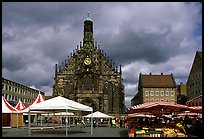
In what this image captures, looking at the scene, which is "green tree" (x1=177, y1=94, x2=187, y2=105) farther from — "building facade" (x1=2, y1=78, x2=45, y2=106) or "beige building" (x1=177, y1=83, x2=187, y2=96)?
"building facade" (x1=2, y1=78, x2=45, y2=106)

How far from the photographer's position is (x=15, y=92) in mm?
75062

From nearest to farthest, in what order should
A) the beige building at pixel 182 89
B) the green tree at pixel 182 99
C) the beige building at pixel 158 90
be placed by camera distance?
the beige building at pixel 158 90 < the green tree at pixel 182 99 < the beige building at pixel 182 89

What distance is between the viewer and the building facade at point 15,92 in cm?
6850

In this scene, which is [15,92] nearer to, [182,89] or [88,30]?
[88,30]

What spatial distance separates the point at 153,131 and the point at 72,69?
59.8 meters

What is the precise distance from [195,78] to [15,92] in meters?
41.2

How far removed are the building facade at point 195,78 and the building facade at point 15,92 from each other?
3995cm

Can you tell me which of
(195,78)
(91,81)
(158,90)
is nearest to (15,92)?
(91,81)

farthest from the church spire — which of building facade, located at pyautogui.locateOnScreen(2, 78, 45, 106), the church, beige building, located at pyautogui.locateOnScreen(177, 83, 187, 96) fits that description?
beige building, located at pyautogui.locateOnScreen(177, 83, 187, 96)

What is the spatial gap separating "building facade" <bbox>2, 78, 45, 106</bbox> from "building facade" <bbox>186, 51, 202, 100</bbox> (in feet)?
131

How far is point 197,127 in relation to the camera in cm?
1620

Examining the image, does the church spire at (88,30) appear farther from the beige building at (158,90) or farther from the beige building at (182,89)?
the beige building at (182,89)

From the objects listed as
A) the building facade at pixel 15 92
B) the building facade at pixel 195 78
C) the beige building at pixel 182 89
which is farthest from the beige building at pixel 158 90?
the building facade at pixel 15 92

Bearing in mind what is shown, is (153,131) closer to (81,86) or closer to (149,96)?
(81,86)
